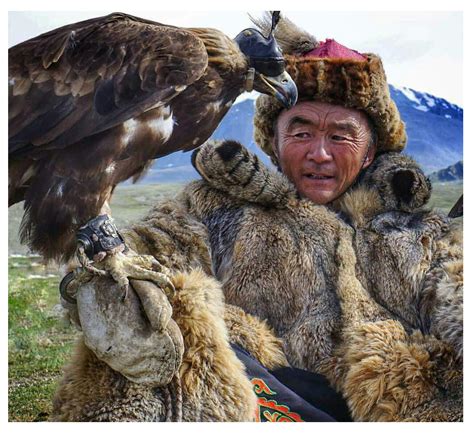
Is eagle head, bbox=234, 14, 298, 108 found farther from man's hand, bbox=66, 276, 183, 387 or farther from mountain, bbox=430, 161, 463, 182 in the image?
man's hand, bbox=66, 276, 183, 387

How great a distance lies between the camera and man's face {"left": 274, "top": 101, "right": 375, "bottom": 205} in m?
2.65

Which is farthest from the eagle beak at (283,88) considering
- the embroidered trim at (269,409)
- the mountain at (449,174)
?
the embroidered trim at (269,409)

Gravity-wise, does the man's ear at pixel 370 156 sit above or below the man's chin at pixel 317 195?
above

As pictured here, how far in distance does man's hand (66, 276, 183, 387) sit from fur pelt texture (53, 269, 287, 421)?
0.13ft

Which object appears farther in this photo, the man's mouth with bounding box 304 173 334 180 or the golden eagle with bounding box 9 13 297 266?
the man's mouth with bounding box 304 173 334 180

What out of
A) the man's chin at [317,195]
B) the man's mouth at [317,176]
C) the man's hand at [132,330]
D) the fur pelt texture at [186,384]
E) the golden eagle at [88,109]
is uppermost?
the golden eagle at [88,109]

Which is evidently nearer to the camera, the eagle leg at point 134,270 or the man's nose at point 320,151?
the eagle leg at point 134,270

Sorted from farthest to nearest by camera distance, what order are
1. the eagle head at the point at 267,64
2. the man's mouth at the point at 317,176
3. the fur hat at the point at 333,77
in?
the man's mouth at the point at 317,176
the fur hat at the point at 333,77
the eagle head at the point at 267,64

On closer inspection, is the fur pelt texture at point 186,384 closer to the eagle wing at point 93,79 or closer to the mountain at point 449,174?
the eagle wing at point 93,79

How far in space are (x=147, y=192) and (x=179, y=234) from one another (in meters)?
0.17

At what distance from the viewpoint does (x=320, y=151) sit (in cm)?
267

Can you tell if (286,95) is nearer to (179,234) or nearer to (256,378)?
(179,234)

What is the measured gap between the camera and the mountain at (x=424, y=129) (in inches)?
106

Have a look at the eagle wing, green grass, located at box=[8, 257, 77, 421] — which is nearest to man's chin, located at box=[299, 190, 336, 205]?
the eagle wing
